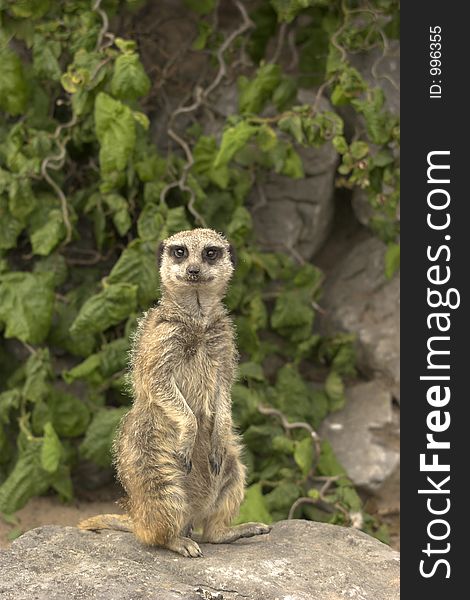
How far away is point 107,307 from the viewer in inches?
193

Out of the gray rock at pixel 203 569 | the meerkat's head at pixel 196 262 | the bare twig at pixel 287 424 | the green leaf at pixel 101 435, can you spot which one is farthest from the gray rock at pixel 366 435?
the meerkat's head at pixel 196 262

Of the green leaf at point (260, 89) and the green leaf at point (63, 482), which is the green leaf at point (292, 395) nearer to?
the green leaf at point (63, 482)

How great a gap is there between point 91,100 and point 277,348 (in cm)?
183

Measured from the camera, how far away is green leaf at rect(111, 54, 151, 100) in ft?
15.8

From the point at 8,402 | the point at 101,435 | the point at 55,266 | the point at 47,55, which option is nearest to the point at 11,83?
the point at 47,55

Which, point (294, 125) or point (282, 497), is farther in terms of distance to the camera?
point (282, 497)

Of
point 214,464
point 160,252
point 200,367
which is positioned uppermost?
point 160,252

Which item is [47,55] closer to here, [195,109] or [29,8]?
[29,8]

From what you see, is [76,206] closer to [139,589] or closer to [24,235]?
[24,235]

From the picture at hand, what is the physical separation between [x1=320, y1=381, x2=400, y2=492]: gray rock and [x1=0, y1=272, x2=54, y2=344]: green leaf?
188cm

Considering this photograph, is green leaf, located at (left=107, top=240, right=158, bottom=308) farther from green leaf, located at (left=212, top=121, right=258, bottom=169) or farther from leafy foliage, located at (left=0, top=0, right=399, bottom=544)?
green leaf, located at (left=212, top=121, right=258, bottom=169)

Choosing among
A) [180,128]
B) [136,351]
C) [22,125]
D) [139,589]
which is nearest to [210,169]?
[180,128]

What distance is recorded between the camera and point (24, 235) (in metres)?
5.62

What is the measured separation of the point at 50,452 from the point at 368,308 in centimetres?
226
